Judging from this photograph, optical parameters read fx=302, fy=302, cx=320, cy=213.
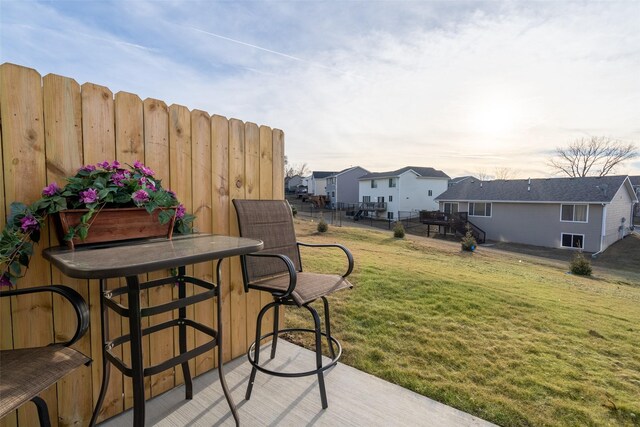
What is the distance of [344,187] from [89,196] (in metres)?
33.5

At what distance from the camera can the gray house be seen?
53.1 feet

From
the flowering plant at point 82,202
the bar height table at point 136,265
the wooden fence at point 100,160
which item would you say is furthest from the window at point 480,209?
the flowering plant at point 82,202

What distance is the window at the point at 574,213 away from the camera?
1648 cm

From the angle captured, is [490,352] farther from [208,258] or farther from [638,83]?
[638,83]

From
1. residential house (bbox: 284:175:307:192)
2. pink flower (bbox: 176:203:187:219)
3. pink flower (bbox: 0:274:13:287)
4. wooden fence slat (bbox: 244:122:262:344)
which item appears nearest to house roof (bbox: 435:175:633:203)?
wooden fence slat (bbox: 244:122:262:344)

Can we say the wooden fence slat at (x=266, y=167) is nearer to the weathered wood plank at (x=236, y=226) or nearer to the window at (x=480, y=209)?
the weathered wood plank at (x=236, y=226)

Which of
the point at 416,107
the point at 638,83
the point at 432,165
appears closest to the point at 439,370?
the point at 416,107

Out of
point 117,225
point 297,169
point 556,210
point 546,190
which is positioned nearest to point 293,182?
point 297,169

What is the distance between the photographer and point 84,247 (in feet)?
4.16

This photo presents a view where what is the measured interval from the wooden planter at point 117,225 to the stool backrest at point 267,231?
0.55 meters

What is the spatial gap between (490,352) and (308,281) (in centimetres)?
156

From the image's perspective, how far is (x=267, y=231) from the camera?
2135mm

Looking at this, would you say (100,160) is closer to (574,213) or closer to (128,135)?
(128,135)

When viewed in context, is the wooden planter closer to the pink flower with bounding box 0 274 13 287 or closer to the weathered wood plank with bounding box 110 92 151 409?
the pink flower with bounding box 0 274 13 287
